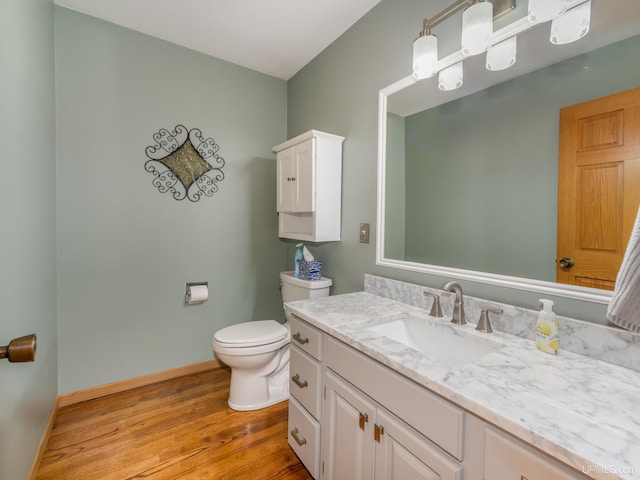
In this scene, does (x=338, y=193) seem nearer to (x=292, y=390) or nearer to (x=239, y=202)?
(x=239, y=202)

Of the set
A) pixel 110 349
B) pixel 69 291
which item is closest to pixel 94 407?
pixel 110 349

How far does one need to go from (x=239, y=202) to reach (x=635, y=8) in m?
2.29

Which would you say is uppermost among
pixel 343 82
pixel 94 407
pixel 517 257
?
pixel 343 82

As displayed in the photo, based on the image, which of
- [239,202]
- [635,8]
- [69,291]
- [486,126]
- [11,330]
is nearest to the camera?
[635,8]

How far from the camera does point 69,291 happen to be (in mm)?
1863

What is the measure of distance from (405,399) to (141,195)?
2083mm

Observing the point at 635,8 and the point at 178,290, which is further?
the point at 178,290

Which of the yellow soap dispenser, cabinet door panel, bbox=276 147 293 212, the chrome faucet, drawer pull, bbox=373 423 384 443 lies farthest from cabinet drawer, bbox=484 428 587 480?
cabinet door panel, bbox=276 147 293 212

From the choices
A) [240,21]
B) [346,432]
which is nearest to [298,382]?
[346,432]

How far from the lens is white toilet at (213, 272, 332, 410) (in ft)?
5.83

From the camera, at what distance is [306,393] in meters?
1.34

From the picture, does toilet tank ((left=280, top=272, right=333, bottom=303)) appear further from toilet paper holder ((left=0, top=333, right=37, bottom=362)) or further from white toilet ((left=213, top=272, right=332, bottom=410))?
toilet paper holder ((left=0, top=333, right=37, bottom=362))

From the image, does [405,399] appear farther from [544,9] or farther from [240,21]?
[240,21]

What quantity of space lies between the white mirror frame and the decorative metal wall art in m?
1.33
